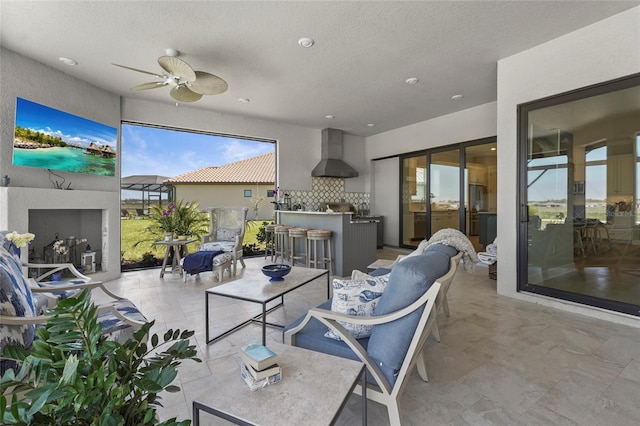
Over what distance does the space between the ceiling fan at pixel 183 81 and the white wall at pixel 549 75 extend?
12.1ft

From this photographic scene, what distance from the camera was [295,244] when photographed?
6.10 m

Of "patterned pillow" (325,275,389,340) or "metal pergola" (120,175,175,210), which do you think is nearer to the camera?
"patterned pillow" (325,275,389,340)

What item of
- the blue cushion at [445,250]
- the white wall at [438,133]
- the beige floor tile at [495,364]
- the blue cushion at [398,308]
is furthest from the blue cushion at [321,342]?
the white wall at [438,133]

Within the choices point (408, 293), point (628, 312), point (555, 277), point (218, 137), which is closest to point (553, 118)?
point (555, 277)

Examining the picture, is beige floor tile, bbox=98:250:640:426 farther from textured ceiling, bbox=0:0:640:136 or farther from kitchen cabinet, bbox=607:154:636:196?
textured ceiling, bbox=0:0:640:136

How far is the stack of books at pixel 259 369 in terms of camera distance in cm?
113

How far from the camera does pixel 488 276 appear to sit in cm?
486

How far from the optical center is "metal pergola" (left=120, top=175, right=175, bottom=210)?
562cm

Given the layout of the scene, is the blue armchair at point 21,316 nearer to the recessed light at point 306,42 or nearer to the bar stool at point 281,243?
the recessed light at point 306,42

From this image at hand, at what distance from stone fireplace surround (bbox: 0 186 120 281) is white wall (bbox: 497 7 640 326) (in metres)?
6.04

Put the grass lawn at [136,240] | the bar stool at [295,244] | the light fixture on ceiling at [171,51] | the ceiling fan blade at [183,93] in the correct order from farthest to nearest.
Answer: the grass lawn at [136,240] < the bar stool at [295,244] < the ceiling fan blade at [183,93] < the light fixture on ceiling at [171,51]

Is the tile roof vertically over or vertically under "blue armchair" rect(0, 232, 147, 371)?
over

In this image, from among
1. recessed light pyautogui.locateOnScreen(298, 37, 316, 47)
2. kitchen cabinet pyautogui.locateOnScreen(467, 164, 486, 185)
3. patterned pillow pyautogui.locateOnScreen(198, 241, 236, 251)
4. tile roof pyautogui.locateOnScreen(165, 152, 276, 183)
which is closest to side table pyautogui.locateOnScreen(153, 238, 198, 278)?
patterned pillow pyautogui.locateOnScreen(198, 241, 236, 251)

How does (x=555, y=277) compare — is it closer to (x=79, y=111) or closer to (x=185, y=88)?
(x=185, y=88)
